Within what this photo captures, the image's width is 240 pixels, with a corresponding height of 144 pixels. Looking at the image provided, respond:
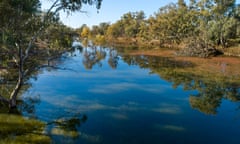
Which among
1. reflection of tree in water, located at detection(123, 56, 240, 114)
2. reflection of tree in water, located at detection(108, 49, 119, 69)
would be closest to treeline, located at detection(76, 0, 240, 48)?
reflection of tree in water, located at detection(108, 49, 119, 69)

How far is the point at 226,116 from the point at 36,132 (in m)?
9.34

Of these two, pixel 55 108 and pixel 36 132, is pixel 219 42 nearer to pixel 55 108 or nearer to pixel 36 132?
pixel 55 108

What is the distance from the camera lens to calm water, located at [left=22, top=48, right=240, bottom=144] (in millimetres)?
9711

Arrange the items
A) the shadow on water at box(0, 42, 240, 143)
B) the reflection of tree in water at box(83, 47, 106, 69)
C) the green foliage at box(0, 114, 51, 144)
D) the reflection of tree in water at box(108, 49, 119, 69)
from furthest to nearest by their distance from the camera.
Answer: the reflection of tree in water at box(83, 47, 106, 69) < the reflection of tree in water at box(108, 49, 119, 69) < the shadow on water at box(0, 42, 240, 143) < the green foliage at box(0, 114, 51, 144)

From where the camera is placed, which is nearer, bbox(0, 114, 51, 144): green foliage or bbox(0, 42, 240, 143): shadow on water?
bbox(0, 114, 51, 144): green foliage

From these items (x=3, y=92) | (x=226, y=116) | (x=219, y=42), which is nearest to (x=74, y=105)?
(x=3, y=92)

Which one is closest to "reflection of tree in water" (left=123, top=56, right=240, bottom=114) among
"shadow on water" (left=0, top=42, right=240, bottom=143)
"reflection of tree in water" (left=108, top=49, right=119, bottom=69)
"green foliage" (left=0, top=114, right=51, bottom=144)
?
"shadow on water" (left=0, top=42, right=240, bottom=143)

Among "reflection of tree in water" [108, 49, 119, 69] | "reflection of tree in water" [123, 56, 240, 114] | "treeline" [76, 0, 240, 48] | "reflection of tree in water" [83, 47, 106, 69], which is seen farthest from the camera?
"treeline" [76, 0, 240, 48]

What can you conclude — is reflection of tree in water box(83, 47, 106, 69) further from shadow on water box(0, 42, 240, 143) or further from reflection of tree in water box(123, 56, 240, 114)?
shadow on water box(0, 42, 240, 143)

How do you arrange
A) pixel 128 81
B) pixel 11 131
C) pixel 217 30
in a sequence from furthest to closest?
pixel 217 30 < pixel 128 81 < pixel 11 131

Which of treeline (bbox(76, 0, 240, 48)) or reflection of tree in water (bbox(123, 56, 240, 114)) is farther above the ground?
treeline (bbox(76, 0, 240, 48))

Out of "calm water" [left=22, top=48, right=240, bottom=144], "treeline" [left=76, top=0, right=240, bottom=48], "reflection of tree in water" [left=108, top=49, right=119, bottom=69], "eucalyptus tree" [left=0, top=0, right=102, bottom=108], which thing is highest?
"treeline" [left=76, top=0, right=240, bottom=48]

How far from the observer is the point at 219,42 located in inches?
1826

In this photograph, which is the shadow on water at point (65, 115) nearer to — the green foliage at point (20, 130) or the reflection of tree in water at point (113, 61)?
the green foliage at point (20, 130)
